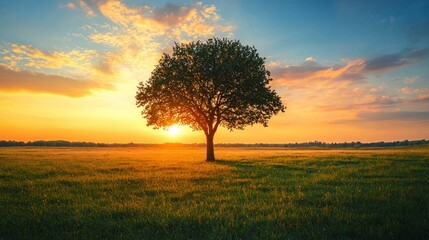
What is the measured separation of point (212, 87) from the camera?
1427 inches

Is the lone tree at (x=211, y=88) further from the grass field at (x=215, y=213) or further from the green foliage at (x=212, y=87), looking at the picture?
the grass field at (x=215, y=213)

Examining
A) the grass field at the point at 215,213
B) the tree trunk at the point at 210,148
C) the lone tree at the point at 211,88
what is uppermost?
the lone tree at the point at 211,88

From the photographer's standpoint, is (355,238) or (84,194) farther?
(84,194)

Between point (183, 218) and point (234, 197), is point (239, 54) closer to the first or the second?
point (234, 197)

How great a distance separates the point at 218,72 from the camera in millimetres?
34594

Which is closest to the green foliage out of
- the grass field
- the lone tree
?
the lone tree

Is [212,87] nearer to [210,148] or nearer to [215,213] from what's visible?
[210,148]

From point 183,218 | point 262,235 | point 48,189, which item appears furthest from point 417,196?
point 48,189

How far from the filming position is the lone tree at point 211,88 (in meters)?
35.4

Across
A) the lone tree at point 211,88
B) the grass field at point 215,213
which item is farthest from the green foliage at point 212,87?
the grass field at point 215,213

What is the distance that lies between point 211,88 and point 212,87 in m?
0.21

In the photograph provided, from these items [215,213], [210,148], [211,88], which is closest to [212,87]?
[211,88]

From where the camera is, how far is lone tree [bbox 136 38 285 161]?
35375mm

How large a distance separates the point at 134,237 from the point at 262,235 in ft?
10.4
